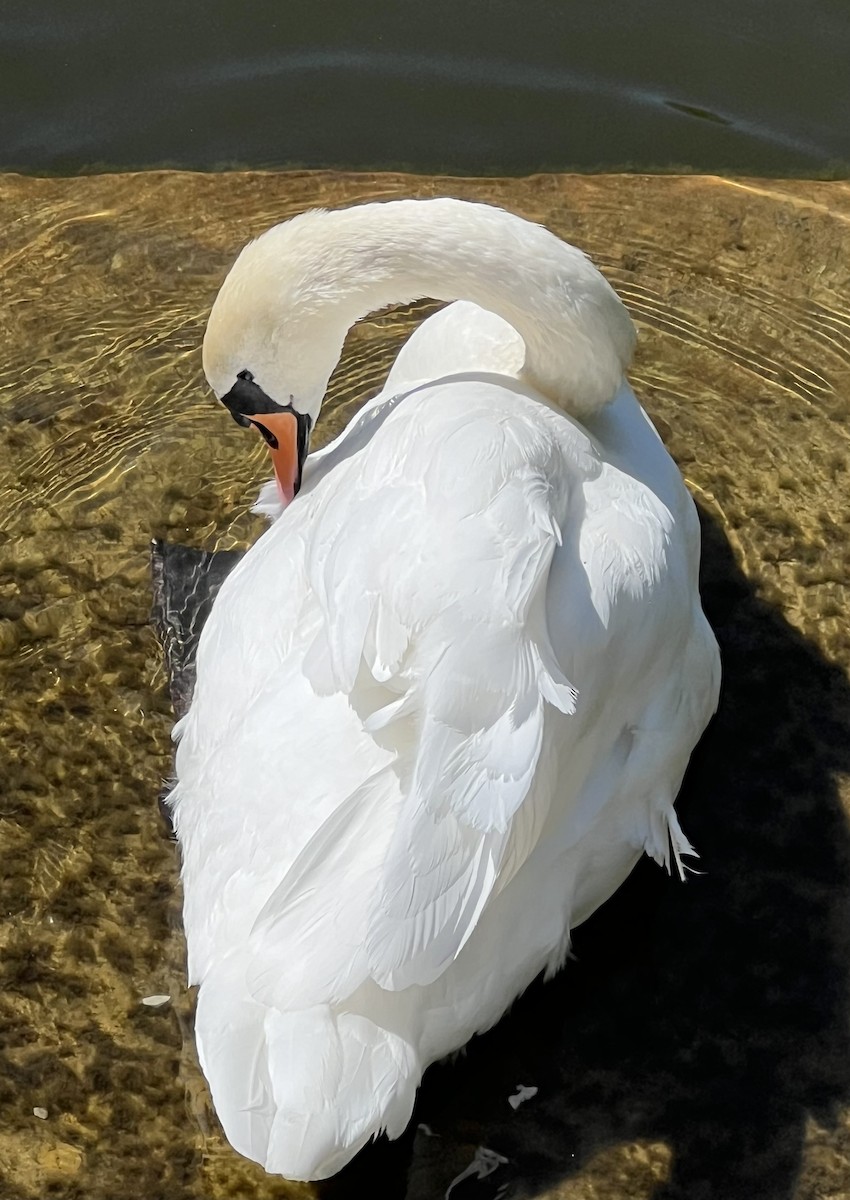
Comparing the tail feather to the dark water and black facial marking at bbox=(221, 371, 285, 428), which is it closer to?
black facial marking at bbox=(221, 371, 285, 428)

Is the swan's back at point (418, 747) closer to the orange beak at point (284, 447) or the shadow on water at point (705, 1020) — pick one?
the orange beak at point (284, 447)

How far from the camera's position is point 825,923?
11.6 feet

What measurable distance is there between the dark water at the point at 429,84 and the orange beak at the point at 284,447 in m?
2.49

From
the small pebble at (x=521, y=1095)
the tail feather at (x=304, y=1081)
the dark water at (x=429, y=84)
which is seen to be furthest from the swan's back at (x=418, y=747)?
the dark water at (x=429, y=84)

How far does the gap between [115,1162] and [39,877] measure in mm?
759

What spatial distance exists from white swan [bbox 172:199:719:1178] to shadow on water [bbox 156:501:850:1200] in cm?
37

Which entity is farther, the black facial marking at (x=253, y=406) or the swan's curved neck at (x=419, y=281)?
the black facial marking at (x=253, y=406)

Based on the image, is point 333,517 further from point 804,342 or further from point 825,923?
point 804,342

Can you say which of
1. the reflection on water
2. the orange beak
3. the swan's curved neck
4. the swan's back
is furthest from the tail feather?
the swan's curved neck

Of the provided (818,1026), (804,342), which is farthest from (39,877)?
(804,342)

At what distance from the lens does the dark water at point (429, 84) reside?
5.60 meters

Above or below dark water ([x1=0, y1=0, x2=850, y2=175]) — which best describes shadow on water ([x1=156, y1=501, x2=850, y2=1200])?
below

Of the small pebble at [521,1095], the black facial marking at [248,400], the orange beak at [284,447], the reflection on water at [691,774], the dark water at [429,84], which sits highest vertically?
the dark water at [429,84]

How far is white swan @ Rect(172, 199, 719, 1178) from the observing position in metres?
2.47
